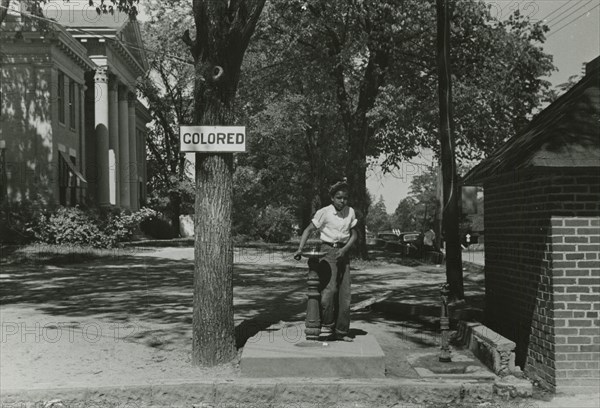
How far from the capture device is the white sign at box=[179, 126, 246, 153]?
7.88 m

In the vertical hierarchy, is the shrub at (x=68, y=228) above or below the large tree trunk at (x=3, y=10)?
below

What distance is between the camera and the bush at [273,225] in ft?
165

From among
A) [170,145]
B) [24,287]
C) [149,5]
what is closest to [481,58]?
[149,5]

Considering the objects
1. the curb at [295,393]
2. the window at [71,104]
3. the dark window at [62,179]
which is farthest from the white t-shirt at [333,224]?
the window at [71,104]

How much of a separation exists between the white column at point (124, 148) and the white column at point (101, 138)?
3.41m

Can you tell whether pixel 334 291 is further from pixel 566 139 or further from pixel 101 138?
pixel 101 138

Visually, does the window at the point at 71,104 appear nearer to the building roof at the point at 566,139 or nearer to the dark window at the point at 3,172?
the dark window at the point at 3,172

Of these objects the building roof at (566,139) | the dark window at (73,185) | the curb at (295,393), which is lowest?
the curb at (295,393)

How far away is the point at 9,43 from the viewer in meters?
29.3

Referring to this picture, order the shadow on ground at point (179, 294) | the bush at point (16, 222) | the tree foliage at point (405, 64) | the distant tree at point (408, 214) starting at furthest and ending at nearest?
1. the distant tree at point (408, 214)
2. the bush at point (16, 222)
3. the tree foliage at point (405, 64)
4. the shadow on ground at point (179, 294)

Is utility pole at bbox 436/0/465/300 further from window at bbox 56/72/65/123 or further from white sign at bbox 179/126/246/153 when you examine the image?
window at bbox 56/72/65/123

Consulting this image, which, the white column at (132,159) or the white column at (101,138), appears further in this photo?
the white column at (132,159)

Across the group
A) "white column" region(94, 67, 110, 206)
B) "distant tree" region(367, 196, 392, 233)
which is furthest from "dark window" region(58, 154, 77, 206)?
"distant tree" region(367, 196, 392, 233)

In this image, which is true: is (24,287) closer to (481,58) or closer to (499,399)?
(499,399)
